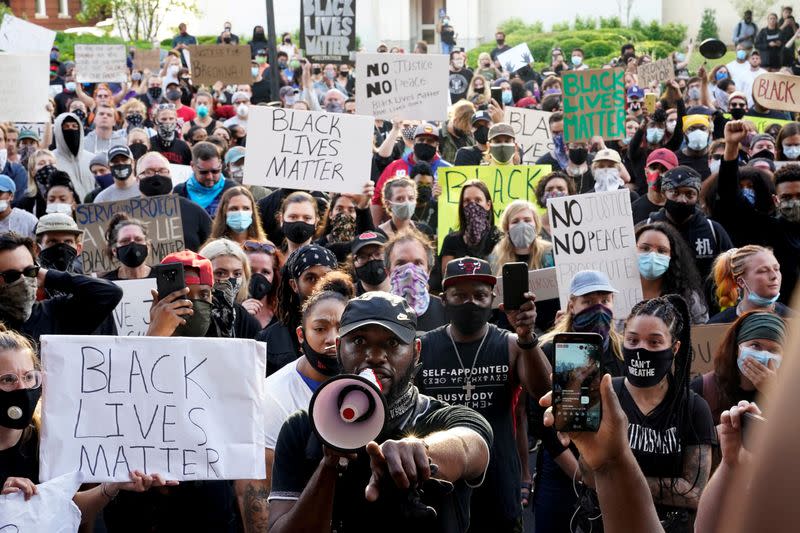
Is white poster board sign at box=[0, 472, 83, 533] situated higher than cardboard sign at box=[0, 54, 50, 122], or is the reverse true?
cardboard sign at box=[0, 54, 50, 122]

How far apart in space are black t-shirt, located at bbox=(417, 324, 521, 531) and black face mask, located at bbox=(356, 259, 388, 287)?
1.48 meters

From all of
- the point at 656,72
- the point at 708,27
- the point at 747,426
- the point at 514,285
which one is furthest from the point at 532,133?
the point at 708,27

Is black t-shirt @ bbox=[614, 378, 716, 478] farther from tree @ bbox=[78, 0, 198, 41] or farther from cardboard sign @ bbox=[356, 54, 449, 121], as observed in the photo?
tree @ bbox=[78, 0, 198, 41]

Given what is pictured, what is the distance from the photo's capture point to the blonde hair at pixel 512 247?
7.16 metres

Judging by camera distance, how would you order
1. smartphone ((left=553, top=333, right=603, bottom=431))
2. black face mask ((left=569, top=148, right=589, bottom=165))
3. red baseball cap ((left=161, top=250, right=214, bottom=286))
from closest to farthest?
smartphone ((left=553, top=333, right=603, bottom=431)), red baseball cap ((left=161, top=250, right=214, bottom=286)), black face mask ((left=569, top=148, right=589, bottom=165))

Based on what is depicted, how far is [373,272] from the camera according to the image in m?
6.06

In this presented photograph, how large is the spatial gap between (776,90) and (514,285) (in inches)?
326

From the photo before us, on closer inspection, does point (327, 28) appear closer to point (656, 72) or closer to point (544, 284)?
point (656, 72)

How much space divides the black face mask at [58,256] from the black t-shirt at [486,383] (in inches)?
108

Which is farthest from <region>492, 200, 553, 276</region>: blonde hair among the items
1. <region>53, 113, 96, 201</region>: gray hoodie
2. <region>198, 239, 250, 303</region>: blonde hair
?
<region>53, 113, 96, 201</region>: gray hoodie

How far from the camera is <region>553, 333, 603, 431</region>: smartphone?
88.7 inches

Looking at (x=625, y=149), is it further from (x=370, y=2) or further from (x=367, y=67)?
(x=370, y=2)

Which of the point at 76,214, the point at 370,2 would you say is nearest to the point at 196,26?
the point at 370,2

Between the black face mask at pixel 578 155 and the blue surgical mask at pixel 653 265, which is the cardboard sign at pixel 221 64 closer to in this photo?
the black face mask at pixel 578 155
